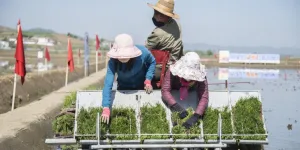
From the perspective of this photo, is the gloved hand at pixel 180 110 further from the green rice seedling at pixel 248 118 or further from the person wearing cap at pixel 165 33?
the person wearing cap at pixel 165 33

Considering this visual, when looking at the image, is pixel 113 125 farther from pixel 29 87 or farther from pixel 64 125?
pixel 29 87

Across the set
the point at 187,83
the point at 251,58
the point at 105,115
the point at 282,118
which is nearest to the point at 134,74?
the point at 187,83

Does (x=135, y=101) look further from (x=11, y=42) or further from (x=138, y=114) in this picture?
(x=11, y=42)

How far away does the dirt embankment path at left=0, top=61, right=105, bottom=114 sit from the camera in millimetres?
21094

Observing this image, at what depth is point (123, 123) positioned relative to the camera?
7.62 m

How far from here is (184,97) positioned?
26.2 ft

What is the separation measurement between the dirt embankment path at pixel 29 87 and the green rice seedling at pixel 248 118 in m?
12.1

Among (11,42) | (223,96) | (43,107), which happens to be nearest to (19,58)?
(43,107)

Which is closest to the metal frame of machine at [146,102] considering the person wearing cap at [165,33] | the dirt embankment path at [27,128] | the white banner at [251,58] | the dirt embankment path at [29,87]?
the person wearing cap at [165,33]

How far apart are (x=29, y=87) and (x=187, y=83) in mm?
19406

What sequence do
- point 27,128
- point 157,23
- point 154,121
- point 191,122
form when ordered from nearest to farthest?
point 191,122, point 154,121, point 157,23, point 27,128

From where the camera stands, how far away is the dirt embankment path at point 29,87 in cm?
2109

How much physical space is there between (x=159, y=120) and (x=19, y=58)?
1042 cm

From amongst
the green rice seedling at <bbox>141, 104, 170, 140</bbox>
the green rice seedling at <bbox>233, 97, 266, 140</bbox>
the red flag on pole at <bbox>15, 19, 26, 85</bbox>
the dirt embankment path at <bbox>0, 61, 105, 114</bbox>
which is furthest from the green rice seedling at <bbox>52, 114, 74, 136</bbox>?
the dirt embankment path at <bbox>0, 61, 105, 114</bbox>
